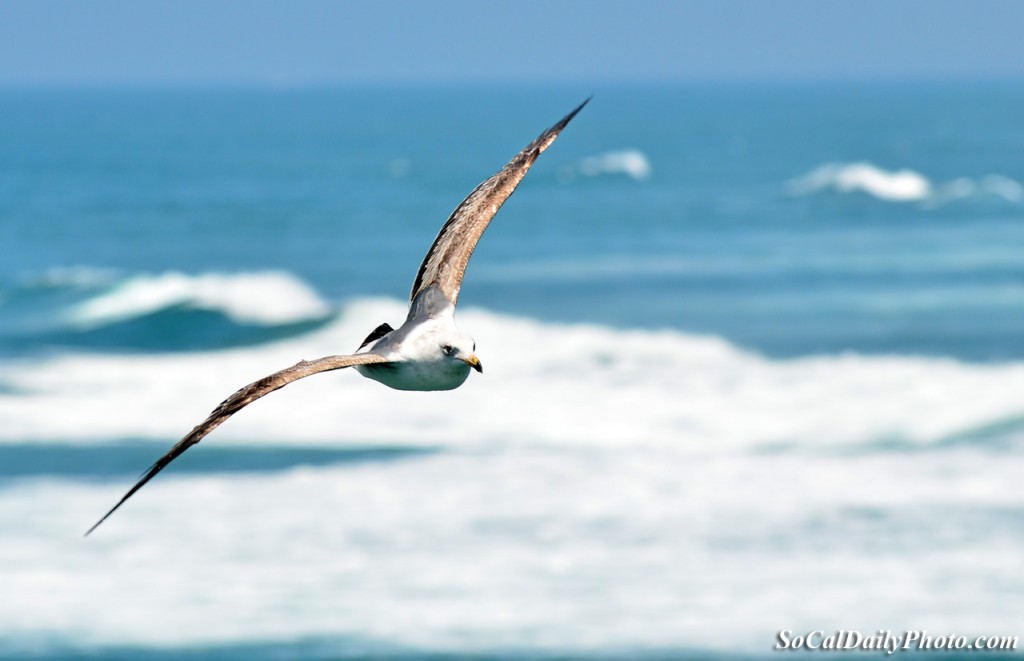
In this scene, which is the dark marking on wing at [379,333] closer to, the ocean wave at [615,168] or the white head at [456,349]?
the white head at [456,349]

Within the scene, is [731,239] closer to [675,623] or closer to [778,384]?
[778,384]

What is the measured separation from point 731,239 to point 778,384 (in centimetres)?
3542

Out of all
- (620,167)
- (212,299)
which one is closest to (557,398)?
(212,299)

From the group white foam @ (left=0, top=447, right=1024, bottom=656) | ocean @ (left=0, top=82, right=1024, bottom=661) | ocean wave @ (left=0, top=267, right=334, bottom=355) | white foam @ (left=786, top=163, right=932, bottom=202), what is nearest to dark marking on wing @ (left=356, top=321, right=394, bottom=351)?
ocean @ (left=0, top=82, right=1024, bottom=661)

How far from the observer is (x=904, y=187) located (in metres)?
97.9

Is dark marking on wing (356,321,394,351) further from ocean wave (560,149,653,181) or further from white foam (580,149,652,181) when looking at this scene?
white foam (580,149,652,181)

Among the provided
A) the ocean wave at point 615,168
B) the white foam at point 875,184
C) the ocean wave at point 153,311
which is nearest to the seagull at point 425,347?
the ocean wave at point 153,311

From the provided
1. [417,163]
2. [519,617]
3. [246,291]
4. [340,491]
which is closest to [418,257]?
[246,291]

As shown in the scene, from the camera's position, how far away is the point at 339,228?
90.6 meters

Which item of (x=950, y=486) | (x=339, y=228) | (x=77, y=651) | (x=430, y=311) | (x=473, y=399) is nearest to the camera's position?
(x=430, y=311)

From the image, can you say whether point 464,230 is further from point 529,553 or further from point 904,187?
point 904,187

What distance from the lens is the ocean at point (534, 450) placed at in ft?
87.9

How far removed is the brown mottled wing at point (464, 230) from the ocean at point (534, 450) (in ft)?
40.1

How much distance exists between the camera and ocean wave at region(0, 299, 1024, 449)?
3859cm
